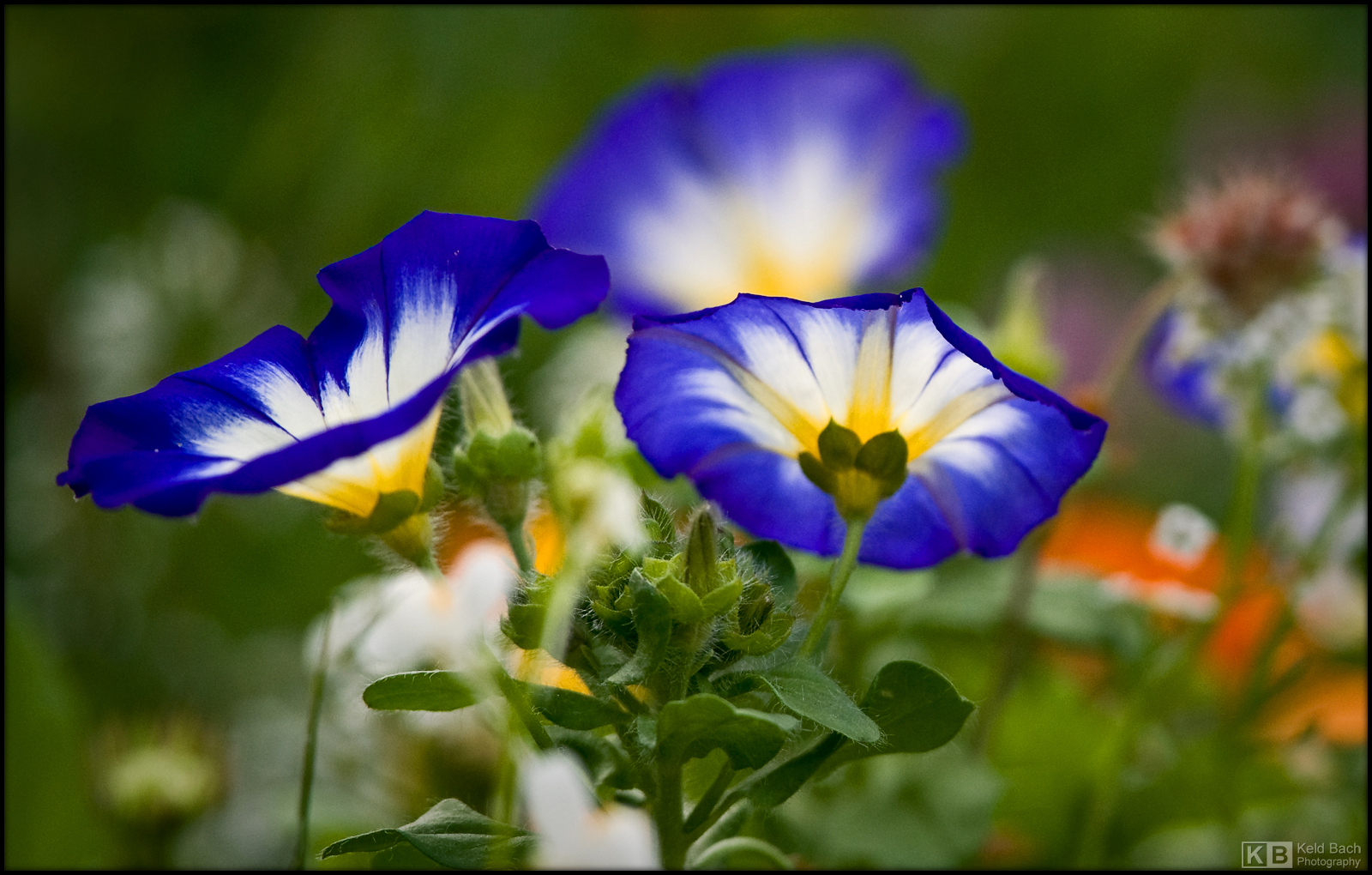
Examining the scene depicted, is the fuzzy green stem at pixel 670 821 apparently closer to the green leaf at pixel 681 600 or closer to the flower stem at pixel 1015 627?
the green leaf at pixel 681 600

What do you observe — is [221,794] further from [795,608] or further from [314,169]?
[314,169]

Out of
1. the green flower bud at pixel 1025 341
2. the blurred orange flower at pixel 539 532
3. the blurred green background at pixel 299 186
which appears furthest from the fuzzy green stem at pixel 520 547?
the blurred green background at pixel 299 186

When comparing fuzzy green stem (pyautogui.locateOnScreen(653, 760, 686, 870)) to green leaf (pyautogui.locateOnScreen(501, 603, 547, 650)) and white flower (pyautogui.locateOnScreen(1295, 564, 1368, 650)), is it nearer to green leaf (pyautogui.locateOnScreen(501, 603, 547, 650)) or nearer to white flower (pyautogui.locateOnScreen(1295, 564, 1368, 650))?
green leaf (pyautogui.locateOnScreen(501, 603, 547, 650))

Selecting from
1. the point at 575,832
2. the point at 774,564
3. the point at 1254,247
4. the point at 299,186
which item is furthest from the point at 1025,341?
the point at 299,186

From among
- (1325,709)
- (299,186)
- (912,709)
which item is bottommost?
(1325,709)

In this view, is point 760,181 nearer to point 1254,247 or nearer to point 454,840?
point 1254,247

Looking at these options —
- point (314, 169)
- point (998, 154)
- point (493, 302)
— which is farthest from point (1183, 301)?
point (998, 154)
